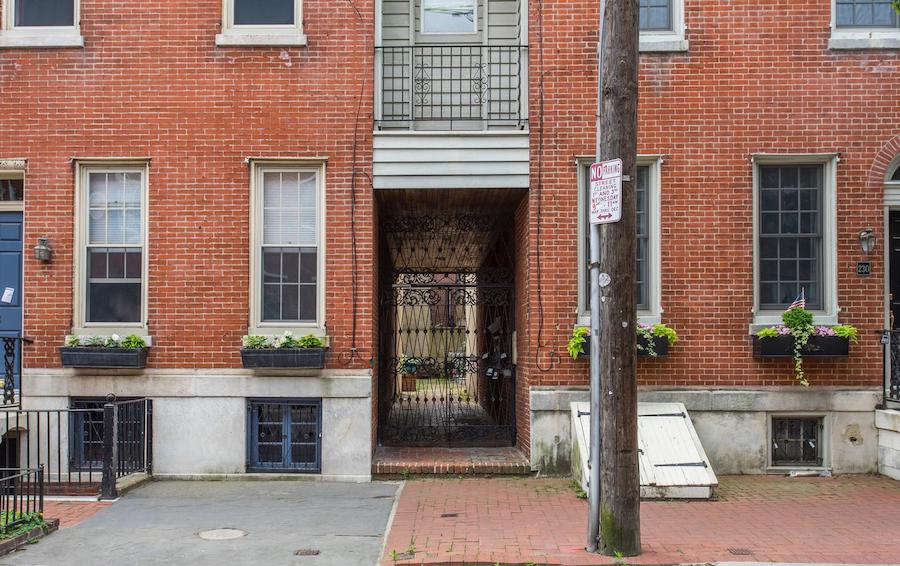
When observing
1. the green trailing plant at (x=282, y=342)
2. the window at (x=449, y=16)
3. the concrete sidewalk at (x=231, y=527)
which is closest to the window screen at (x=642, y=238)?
the window at (x=449, y=16)

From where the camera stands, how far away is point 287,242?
11.4 meters

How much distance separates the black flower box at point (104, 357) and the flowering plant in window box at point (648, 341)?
17.5ft

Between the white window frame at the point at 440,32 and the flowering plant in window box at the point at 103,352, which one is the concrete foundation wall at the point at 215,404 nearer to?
the flowering plant in window box at the point at 103,352

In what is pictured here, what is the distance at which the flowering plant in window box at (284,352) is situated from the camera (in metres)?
10.8

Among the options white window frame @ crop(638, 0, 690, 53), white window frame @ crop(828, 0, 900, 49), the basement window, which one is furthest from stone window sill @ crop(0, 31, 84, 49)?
the basement window

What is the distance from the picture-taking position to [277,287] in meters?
11.4

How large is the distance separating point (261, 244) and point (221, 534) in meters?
4.12

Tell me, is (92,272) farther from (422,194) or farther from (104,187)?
(422,194)

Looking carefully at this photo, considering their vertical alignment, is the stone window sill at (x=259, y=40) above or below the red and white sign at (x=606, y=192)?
above

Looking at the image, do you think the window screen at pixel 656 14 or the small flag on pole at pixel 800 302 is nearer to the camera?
the small flag on pole at pixel 800 302


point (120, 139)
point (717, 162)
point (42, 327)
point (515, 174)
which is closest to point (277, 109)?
point (120, 139)

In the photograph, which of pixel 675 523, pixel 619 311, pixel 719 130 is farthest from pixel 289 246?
pixel 675 523

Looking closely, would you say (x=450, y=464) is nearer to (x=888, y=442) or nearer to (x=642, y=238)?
(x=642, y=238)

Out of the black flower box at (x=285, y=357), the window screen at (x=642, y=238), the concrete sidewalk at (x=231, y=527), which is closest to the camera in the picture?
the concrete sidewalk at (x=231, y=527)
